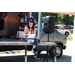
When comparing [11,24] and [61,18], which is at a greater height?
[61,18]

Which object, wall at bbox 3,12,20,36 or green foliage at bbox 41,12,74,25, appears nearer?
green foliage at bbox 41,12,74,25

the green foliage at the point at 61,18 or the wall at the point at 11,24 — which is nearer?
the green foliage at the point at 61,18

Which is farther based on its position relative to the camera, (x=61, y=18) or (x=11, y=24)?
(x=11, y=24)

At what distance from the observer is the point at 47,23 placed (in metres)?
7.24
